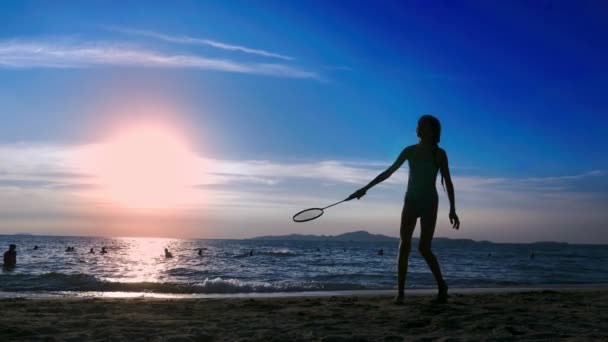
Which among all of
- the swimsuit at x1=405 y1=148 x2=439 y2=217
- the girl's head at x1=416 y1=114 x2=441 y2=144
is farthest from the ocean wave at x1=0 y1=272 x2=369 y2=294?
the girl's head at x1=416 y1=114 x2=441 y2=144

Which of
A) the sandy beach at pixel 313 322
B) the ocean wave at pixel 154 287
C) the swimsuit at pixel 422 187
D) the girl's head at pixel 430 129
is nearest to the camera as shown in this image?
the sandy beach at pixel 313 322

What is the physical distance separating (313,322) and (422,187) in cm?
228

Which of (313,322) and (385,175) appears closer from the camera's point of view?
(313,322)

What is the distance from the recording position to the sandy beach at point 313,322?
14.8 ft

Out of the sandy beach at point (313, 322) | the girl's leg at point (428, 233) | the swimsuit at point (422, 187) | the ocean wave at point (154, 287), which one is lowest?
the ocean wave at point (154, 287)

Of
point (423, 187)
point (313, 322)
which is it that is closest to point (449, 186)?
point (423, 187)

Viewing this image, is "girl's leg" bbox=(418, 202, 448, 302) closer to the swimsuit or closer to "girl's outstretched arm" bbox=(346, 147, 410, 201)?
the swimsuit

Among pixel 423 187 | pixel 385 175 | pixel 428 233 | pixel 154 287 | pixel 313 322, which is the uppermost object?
pixel 385 175

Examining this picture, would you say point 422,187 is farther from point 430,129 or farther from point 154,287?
point 154,287

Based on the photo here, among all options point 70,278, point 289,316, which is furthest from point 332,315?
point 70,278

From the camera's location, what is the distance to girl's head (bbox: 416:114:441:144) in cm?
617

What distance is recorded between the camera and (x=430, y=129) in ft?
20.2

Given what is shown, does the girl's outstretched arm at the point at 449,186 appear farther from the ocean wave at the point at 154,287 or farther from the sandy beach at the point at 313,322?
the ocean wave at the point at 154,287

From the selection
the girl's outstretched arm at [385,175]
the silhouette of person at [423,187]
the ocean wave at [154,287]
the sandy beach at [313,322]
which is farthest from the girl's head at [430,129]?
the ocean wave at [154,287]
